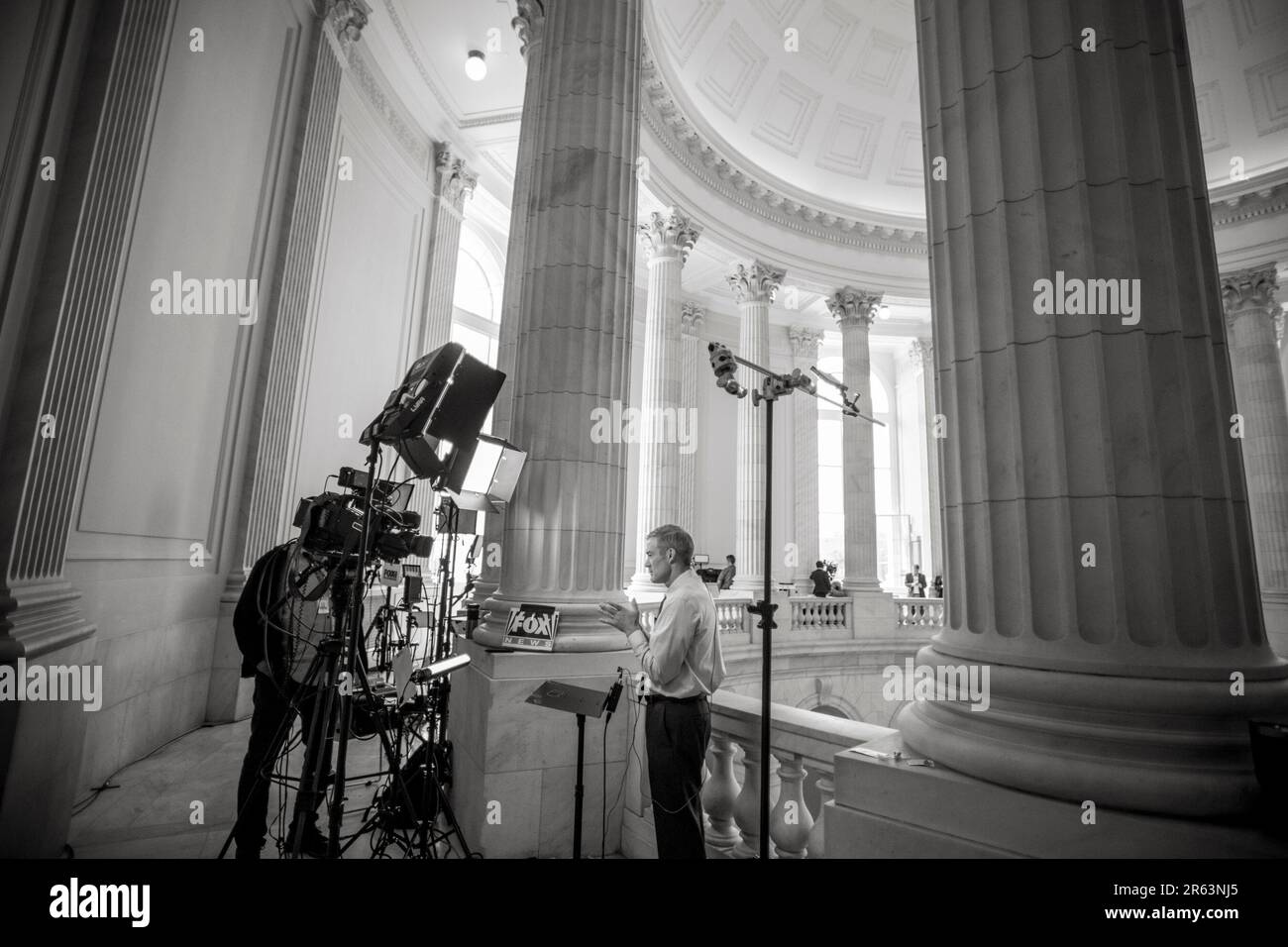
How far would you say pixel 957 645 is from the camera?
7.78 feet

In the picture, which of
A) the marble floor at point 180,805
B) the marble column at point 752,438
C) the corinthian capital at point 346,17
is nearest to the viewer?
the marble floor at point 180,805

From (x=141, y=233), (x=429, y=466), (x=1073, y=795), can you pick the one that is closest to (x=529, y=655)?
(x=429, y=466)

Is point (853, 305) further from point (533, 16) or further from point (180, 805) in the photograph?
point (180, 805)

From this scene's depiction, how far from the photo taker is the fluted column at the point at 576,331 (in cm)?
467

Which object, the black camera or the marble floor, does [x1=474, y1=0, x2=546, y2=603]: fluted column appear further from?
the black camera

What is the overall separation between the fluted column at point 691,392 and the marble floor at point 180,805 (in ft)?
32.9

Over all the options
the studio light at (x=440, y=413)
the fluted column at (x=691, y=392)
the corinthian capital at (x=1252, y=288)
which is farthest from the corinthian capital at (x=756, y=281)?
the studio light at (x=440, y=413)

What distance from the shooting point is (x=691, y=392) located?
1816 centimetres

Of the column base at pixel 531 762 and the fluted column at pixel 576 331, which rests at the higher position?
the fluted column at pixel 576 331

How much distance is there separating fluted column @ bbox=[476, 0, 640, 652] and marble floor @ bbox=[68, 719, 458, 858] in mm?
1765

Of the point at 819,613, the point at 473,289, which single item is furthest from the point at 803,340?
the point at 473,289

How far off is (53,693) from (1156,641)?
15.3 feet

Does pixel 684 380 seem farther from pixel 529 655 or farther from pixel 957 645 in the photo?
pixel 957 645

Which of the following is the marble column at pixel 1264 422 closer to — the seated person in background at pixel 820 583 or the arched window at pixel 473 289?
the seated person in background at pixel 820 583
